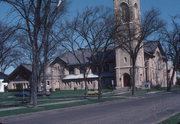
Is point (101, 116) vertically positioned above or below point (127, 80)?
below

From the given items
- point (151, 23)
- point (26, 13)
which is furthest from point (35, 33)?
point (151, 23)

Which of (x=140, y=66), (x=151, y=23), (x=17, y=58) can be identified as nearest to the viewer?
(x=151, y=23)

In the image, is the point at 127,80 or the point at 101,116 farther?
the point at 127,80

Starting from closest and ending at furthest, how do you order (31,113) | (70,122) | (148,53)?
(70,122) < (31,113) < (148,53)

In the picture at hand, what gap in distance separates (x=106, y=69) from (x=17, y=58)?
2372 cm

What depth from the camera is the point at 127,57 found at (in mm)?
57844

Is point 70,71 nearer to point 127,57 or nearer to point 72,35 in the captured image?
point 127,57

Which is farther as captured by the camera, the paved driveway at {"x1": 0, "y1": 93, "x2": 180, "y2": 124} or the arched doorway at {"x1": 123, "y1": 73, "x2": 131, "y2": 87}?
the arched doorway at {"x1": 123, "y1": 73, "x2": 131, "y2": 87}

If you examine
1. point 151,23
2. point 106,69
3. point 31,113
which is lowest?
point 31,113

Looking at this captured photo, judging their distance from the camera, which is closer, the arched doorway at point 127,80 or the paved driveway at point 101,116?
the paved driveway at point 101,116

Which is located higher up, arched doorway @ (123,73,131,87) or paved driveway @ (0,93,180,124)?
arched doorway @ (123,73,131,87)

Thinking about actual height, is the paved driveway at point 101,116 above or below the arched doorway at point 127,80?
below

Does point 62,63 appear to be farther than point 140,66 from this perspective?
Yes

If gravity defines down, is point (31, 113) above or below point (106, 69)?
below
